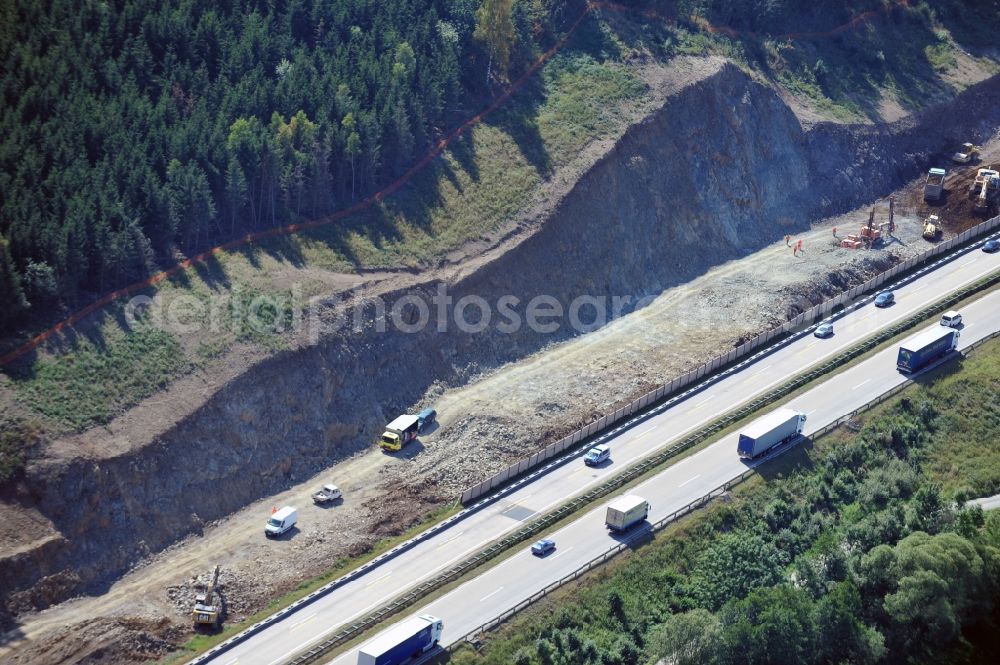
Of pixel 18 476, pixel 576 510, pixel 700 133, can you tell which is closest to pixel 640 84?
pixel 700 133

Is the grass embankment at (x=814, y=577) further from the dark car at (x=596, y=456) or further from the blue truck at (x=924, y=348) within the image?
the dark car at (x=596, y=456)

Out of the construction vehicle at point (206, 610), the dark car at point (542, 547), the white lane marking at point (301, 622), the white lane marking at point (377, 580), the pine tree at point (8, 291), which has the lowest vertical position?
the dark car at point (542, 547)

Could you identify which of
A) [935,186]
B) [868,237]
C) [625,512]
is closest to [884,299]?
[868,237]

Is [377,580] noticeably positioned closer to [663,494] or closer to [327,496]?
[327,496]

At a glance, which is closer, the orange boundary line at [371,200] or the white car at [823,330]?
the orange boundary line at [371,200]

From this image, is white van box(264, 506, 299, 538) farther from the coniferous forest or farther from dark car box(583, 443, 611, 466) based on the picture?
the coniferous forest

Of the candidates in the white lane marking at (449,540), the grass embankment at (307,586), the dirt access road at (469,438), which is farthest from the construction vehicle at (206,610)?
the white lane marking at (449,540)
